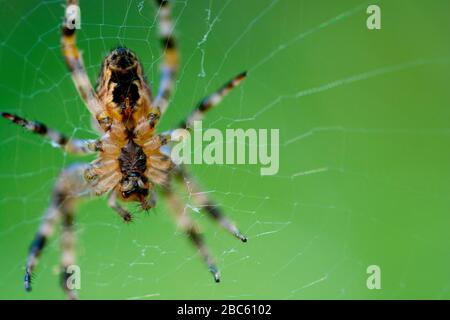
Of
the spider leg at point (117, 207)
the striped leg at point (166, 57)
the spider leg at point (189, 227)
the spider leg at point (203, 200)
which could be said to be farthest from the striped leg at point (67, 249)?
the striped leg at point (166, 57)

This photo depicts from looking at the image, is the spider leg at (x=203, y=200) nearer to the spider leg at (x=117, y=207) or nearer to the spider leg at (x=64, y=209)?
the spider leg at (x=117, y=207)

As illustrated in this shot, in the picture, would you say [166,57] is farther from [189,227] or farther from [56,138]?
[189,227]

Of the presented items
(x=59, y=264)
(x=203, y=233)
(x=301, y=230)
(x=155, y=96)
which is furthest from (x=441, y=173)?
(x=59, y=264)

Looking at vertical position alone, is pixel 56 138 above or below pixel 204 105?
below

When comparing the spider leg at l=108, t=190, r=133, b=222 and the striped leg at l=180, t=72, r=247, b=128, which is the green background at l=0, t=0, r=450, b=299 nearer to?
the spider leg at l=108, t=190, r=133, b=222

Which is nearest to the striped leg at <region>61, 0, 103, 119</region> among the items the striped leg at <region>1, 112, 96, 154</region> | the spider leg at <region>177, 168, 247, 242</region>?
the striped leg at <region>1, 112, 96, 154</region>

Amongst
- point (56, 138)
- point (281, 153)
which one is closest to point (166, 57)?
point (56, 138)
